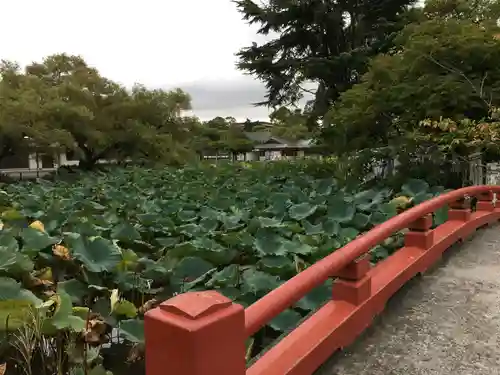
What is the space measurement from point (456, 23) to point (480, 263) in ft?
15.3

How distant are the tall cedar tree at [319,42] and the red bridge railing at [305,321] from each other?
9.49 m

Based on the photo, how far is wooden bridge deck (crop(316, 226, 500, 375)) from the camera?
6.51ft

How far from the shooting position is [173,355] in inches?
43.3

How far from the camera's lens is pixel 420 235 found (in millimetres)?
3295

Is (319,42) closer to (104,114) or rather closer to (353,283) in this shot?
(104,114)

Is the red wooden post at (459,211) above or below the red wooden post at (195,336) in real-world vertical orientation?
below

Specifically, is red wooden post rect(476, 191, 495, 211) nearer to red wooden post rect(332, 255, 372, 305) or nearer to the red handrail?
the red handrail

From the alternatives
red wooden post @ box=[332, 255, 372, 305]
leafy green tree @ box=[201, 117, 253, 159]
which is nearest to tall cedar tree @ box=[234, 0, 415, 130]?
red wooden post @ box=[332, 255, 372, 305]

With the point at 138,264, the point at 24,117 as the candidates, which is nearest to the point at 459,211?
the point at 138,264

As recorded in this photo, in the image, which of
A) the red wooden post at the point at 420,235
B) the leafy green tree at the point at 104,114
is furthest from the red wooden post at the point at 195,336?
the leafy green tree at the point at 104,114

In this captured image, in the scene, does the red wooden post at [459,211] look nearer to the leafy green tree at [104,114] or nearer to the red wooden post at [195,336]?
the red wooden post at [195,336]

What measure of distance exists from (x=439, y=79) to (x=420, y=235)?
4057mm

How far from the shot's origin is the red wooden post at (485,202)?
519 centimetres

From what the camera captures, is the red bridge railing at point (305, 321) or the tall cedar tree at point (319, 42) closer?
the red bridge railing at point (305, 321)
